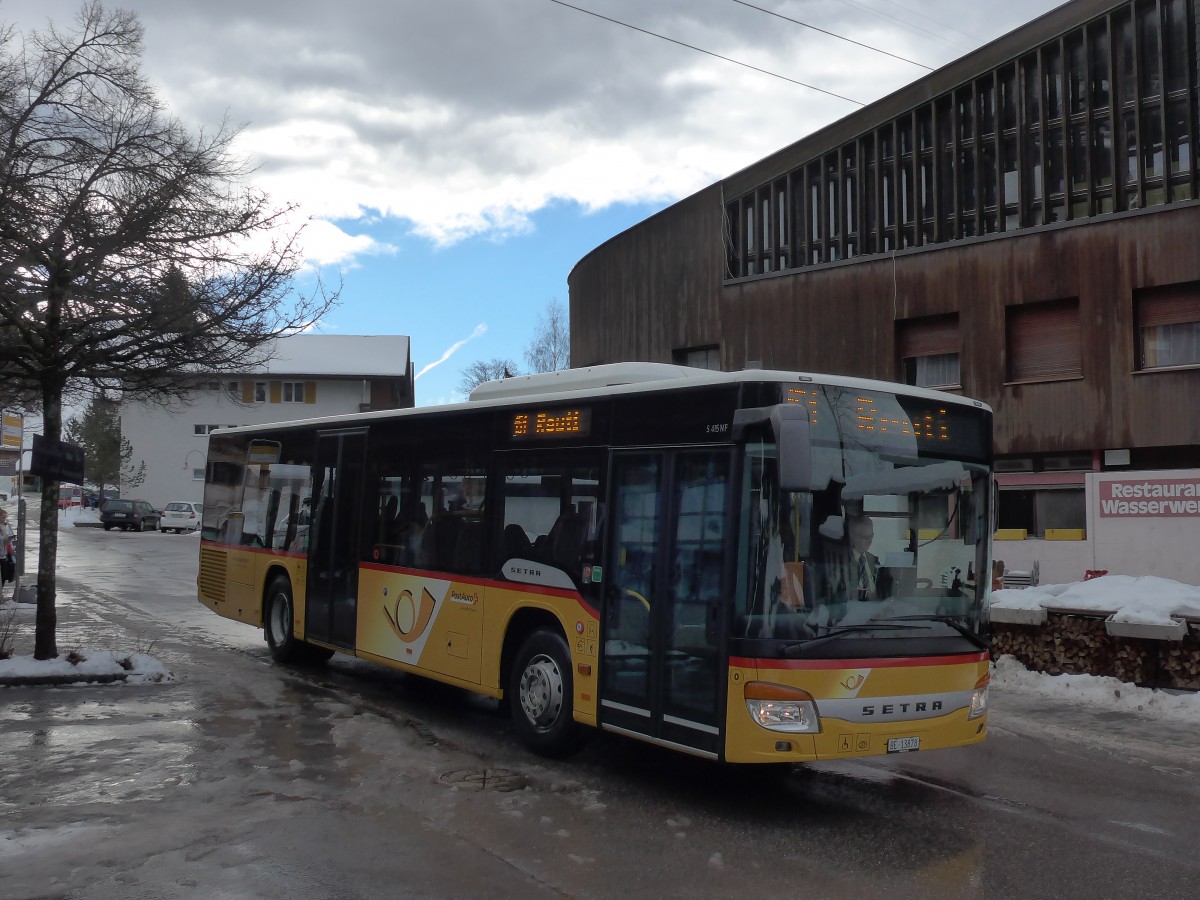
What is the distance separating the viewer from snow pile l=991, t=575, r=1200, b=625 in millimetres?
11164

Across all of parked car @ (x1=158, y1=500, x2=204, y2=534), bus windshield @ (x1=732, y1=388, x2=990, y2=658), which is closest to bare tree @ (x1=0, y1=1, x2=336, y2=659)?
bus windshield @ (x1=732, y1=388, x2=990, y2=658)

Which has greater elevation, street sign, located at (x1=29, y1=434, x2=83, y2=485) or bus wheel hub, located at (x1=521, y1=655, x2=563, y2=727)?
street sign, located at (x1=29, y1=434, x2=83, y2=485)

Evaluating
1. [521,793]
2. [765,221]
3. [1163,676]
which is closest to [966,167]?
[765,221]

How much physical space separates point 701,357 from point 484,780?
22.2 meters

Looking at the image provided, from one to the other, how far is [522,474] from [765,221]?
19.7 metres

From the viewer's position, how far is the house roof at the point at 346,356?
216 feet

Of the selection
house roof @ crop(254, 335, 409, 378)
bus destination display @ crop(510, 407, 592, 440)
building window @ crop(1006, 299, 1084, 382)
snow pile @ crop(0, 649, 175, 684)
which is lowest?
snow pile @ crop(0, 649, 175, 684)

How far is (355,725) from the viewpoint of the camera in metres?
9.31

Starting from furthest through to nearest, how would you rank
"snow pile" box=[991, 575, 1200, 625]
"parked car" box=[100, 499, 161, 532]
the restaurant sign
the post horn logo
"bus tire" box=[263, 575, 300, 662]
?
"parked car" box=[100, 499, 161, 532] < the restaurant sign < "bus tire" box=[263, 575, 300, 662] < "snow pile" box=[991, 575, 1200, 625] < the post horn logo

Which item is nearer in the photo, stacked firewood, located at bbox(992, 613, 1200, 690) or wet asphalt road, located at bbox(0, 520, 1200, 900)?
wet asphalt road, located at bbox(0, 520, 1200, 900)

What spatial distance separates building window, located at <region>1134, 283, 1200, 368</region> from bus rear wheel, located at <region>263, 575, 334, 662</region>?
1643 cm

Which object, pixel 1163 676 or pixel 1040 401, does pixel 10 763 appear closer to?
pixel 1163 676

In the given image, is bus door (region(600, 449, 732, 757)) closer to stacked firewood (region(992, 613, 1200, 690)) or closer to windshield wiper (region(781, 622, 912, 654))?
windshield wiper (region(781, 622, 912, 654))

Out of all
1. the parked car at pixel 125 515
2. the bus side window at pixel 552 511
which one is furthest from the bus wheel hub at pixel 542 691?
the parked car at pixel 125 515
